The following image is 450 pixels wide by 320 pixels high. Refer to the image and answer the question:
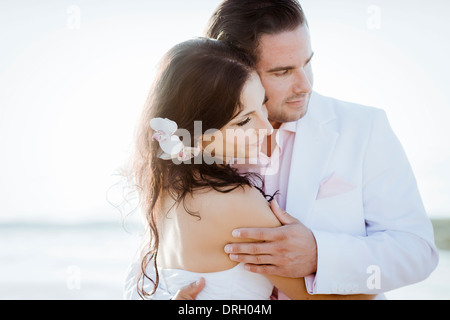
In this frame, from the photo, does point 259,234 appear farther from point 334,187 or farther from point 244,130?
point 334,187

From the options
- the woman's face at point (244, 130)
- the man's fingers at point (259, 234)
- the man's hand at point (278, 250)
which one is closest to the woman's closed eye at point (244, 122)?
the woman's face at point (244, 130)

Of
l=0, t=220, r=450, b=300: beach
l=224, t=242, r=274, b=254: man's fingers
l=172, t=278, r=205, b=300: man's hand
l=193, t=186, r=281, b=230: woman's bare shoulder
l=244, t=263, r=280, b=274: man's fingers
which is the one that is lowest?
l=0, t=220, r=450, b=300: beach

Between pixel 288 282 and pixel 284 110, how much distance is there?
3.71 ft

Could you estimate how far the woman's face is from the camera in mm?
2564

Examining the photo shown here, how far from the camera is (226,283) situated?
8.00 feet

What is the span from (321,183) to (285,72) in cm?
80

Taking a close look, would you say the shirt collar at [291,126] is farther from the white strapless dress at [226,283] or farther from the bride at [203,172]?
the white strapless dress at [226,283]

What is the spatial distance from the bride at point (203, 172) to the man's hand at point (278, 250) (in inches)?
2.0

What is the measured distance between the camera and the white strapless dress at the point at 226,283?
7.99 ft

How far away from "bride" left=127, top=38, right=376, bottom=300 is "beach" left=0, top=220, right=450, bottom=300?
99.7 inches

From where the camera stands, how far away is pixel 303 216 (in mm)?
2797

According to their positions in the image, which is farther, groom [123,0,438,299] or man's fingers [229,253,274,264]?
groom [123,0,438,299]

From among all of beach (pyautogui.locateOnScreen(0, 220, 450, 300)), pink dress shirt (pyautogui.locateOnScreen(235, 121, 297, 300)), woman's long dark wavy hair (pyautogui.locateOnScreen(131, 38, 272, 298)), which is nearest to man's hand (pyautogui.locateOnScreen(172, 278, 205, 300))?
woman's long dark wavy hair (pyautogui.locateOnScreen(131, 38, 272, 298))

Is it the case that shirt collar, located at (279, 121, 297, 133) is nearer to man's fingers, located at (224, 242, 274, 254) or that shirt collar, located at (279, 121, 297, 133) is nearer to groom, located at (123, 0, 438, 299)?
groom, located at (123, 0, 438, 299)
